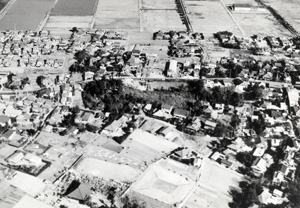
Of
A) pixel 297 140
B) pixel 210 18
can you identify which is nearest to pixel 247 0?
pixel 210 18

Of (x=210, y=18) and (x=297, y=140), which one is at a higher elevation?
(x=210, y=18)

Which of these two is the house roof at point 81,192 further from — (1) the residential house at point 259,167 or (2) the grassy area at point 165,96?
(2) the grassy area at point 165,96

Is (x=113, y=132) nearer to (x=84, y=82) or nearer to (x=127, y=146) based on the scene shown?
(x=127, y=146)

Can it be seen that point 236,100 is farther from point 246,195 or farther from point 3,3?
point 3,3

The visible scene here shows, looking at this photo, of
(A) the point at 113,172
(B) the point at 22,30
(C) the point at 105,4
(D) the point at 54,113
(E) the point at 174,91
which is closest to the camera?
(A) the point at 113,172

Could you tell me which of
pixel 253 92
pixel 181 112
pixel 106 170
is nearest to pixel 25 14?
pixel 181 112

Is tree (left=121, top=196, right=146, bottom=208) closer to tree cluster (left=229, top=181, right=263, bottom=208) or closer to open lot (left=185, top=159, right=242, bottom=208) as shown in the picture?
open lot (left=185, top=159, right=242, bottom=208)
